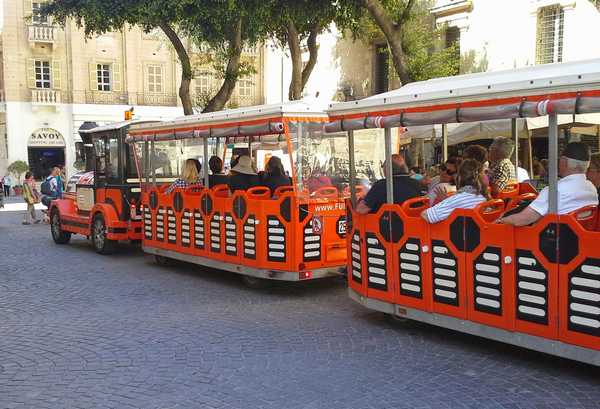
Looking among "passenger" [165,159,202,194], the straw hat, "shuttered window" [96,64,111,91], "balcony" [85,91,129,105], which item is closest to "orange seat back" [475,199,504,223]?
the straw hat

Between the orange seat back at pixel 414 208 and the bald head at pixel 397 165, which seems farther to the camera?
the bald head at pixel 397 165

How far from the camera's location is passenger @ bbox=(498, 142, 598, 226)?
16.1 ft

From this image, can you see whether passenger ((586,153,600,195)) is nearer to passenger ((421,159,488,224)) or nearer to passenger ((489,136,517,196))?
passenger ((421,159,488,224))

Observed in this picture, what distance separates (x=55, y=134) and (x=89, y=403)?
32.4 m

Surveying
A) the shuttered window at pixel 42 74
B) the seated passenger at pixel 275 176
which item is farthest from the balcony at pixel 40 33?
the seated passenger at pixel 275 176

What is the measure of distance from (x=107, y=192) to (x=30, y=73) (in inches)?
982

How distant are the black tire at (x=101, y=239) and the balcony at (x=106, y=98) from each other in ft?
78.1

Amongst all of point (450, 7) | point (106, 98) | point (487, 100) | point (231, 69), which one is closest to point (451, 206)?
point (487, 100)

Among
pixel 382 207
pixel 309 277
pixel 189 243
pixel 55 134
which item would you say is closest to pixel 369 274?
pixel 382 207

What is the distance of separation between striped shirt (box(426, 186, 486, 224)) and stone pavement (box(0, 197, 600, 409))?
4.10ft

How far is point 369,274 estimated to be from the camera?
6.55 meters

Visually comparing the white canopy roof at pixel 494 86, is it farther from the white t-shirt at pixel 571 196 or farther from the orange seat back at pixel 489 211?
the orange seat back at pixel 489 211

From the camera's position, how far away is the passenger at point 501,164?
25.9ft

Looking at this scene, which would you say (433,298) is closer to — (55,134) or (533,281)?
(533,281)
